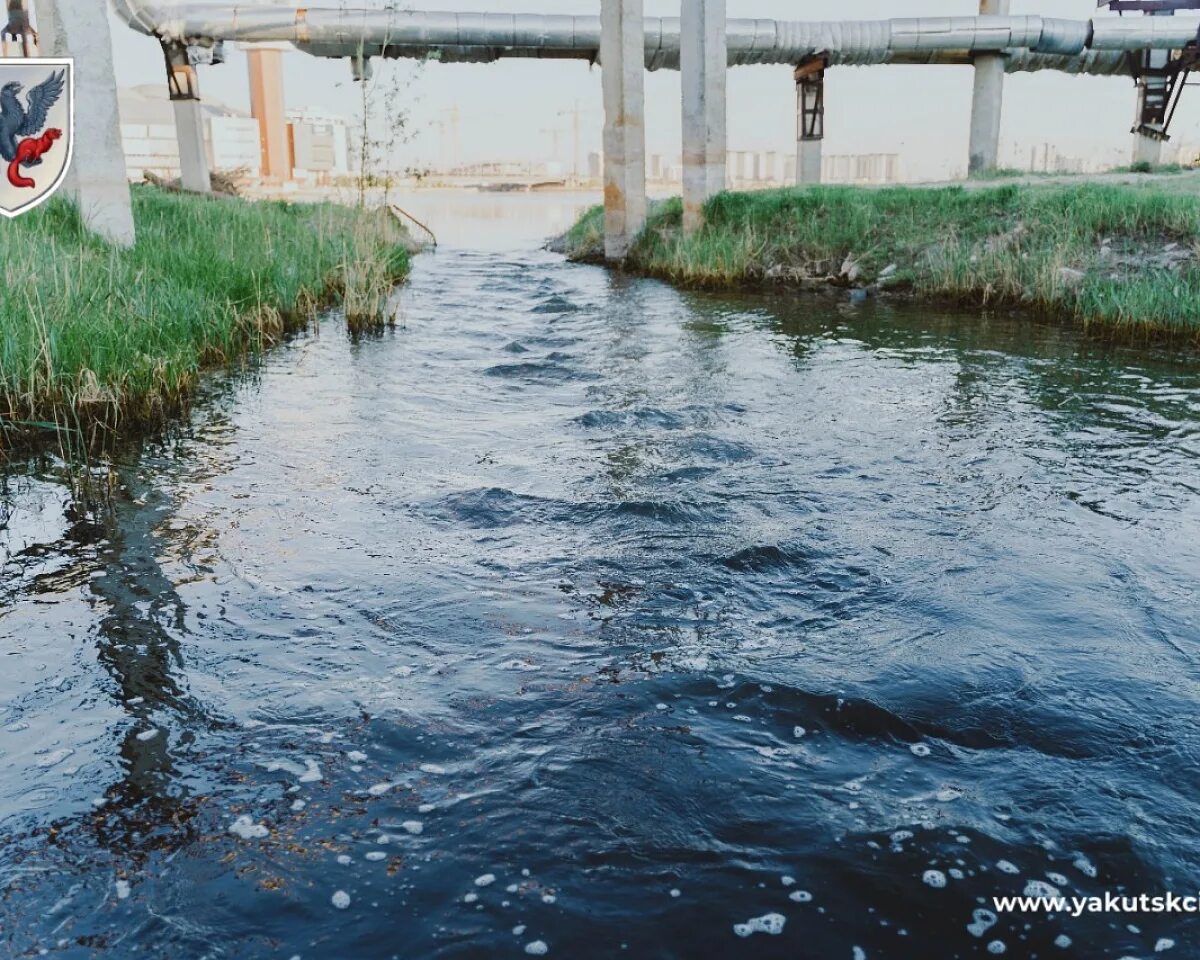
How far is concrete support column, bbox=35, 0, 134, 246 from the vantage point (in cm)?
1005

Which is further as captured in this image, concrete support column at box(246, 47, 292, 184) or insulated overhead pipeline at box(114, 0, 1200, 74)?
concrete support column at box(246, 47, 292, 184)

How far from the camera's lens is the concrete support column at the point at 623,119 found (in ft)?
59.9

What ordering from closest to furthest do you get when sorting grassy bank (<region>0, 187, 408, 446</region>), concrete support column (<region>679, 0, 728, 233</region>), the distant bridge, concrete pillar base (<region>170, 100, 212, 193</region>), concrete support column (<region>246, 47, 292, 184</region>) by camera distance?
1. grassy bank (<region>0, 187, 408, 446</region>)
2. concrete support column (<region>679, 0, 728, 233</region>)
3. the distant bridge
4. concrete pillar base (<region>170, 100, 212, 193</region>)
5. concrete support column (<region>246, 47, 292, 184</region>)

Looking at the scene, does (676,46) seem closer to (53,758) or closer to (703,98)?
(703,98)

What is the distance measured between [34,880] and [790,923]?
66.1 inches

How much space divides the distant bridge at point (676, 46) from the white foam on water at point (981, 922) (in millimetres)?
17557

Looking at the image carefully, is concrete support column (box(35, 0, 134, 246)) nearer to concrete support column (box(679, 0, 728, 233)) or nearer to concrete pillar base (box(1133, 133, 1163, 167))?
concrete support column (box(679, 0, 728, 233))

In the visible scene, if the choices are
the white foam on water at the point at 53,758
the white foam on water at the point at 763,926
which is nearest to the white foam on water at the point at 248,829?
the white foam on water at the point at 53,758

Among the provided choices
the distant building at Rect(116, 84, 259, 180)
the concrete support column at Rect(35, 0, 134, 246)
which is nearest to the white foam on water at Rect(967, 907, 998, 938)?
the concrete support column at Rect(35, 0, 134, 246)

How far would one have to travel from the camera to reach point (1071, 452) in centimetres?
573

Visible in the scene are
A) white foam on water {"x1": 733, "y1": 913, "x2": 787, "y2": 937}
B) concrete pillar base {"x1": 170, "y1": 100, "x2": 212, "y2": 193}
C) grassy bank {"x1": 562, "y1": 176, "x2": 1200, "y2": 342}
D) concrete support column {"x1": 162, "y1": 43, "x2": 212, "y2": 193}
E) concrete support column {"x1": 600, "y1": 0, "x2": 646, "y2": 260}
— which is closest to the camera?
white foam on water {"x1": 733, "y1": 913, "x2": 787, "y2": 937}

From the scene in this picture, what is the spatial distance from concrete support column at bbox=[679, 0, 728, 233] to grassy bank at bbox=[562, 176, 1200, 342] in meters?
0.89

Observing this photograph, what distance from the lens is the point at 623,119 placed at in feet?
60.8

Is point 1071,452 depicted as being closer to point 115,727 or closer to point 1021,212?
point 115,727
